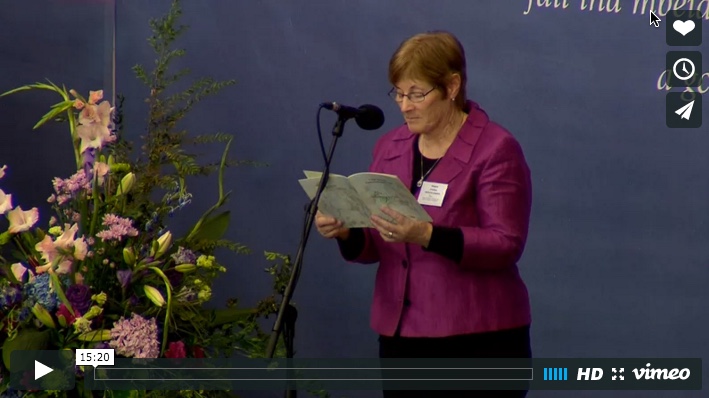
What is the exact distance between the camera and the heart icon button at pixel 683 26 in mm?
3260

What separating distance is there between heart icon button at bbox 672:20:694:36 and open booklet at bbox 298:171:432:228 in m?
1.37

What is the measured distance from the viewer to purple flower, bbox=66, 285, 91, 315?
2.30 m

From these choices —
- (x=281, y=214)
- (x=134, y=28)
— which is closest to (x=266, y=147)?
(x=281, y=214)

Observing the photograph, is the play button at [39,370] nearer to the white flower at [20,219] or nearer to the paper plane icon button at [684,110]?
the white flower at [20,219]

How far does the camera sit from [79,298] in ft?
7.57

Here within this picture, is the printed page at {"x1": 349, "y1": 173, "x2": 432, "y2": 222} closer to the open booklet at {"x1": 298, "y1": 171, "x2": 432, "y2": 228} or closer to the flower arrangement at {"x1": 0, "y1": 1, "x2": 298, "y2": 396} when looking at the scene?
the open booklet at {"x1": 298, "y1": 171, "x2": 432, "y2": 228}

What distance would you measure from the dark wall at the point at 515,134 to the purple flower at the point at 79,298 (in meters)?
1.33

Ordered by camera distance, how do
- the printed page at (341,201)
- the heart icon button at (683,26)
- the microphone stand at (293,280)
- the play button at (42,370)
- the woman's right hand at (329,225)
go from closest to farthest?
1. the microphone stand at (293,280)
2. the play button at (42,370)
3. the printed page at (341,201)
4. the woman's right hand at (329,225)
5. the heart icon button at (683,26)

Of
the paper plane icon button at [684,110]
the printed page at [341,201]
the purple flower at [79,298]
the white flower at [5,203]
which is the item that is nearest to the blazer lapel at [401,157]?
the printed page at [341,201]

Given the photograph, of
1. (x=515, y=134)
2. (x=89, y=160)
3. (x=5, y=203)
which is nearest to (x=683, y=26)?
(x=515, y=134)

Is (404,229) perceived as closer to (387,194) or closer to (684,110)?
(387,194)

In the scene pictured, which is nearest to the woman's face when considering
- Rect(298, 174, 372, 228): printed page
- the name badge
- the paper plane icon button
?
the name badge

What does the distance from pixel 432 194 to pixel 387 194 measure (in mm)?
174

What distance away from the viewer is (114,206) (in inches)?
98.8
